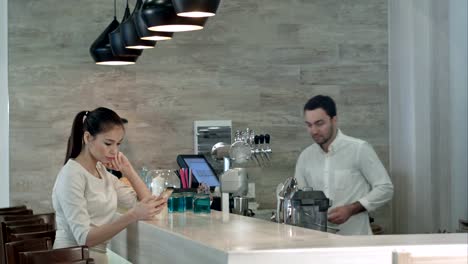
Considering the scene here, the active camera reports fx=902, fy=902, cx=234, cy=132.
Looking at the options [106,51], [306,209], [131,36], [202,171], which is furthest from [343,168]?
[106,51]

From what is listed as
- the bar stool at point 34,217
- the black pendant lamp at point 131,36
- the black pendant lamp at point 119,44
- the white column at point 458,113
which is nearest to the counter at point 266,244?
the black pendant lamp at point 131,36

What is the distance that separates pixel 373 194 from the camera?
5.28 m

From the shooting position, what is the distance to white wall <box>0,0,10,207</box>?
8.04 m

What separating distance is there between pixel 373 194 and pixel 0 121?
4101mm

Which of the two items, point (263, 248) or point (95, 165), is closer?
point (263, 248)

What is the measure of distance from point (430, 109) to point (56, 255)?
10.7 ft

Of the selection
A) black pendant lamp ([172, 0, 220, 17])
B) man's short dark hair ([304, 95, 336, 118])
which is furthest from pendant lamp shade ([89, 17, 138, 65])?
black pendant lamp ([172, 0, 220, 17])

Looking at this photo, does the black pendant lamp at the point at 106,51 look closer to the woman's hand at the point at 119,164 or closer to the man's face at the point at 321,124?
the man's face at the point at 321,124

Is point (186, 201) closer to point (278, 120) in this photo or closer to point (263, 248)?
point (263, 248)

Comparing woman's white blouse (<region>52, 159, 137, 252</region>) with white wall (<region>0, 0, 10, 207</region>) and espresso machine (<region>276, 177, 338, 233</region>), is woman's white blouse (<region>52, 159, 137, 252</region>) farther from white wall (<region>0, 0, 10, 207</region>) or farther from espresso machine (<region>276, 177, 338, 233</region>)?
white wall (<region>0, 0, 10, 207</region>)

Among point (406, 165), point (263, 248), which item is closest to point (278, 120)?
point (406, 165)

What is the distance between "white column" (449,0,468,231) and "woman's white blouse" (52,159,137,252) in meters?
2.81

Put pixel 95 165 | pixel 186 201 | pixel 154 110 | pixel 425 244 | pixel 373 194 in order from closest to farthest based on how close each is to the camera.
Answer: pixel 425 244, pixel 95 165, pixel 186 201, pixel 373 194, pixel 154 110

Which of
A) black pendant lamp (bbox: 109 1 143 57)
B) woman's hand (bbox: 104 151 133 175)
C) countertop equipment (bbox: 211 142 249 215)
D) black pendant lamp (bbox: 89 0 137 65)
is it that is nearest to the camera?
woman's hand (bbox: 104 151 133 175)
